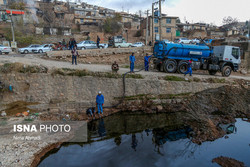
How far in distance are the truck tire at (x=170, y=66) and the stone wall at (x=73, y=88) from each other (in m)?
1.58

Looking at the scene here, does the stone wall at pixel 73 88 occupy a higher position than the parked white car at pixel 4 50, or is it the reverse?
the parked white car at pixel 4 50

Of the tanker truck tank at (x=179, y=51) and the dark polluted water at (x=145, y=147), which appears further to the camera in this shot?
the tanker truck tank at (x=179, y=51)

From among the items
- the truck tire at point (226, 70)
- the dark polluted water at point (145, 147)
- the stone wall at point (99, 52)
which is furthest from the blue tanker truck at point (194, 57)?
the stone wall at point (99, 52)

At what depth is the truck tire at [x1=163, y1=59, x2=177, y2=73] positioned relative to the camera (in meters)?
14.5

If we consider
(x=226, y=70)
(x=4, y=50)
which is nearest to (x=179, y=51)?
(x=226, y=70)

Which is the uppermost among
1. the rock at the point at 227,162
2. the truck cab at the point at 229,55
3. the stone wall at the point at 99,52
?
the stone wall at the point at 99,52

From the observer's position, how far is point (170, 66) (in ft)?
48.2

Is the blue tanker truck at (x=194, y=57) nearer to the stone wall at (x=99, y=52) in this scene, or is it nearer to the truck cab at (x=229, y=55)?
the truck cab at (x=229, y=55)

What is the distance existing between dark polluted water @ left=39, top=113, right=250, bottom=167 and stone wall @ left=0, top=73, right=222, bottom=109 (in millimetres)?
2271

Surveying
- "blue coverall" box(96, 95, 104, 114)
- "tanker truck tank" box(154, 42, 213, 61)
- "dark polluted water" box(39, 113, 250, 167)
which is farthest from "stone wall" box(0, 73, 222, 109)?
"tanker truck tank" box(154, 42, 213, 61)

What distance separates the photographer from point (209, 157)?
8023 mm

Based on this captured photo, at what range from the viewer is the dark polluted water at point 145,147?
7.57 m

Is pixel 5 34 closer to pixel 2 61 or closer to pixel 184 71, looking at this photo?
pixel 2 61

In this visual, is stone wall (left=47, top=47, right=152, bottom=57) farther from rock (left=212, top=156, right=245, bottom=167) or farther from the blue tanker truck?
rock (left=212, top=156, right=245, bottom=167)
